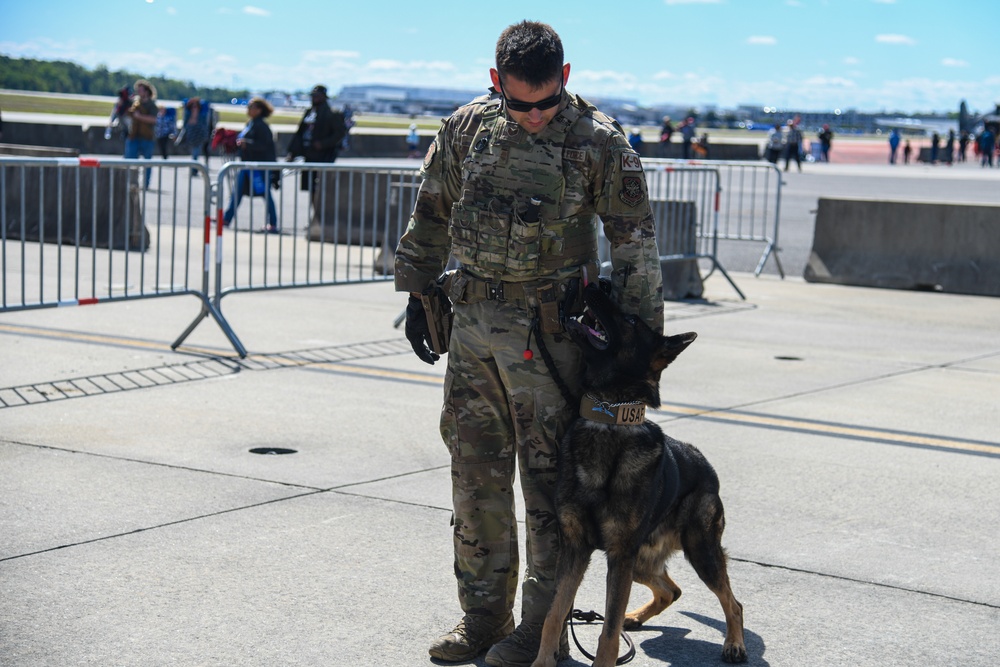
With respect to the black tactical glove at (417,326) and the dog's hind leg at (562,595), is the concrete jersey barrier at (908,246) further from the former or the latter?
the dog's hind leg at (562,595)

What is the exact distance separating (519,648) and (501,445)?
614 millimetres

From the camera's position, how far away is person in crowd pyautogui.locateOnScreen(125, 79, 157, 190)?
21.0 meters

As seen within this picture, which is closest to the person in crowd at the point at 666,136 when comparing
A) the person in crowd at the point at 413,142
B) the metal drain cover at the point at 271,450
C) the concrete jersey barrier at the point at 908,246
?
the person in crowd at the point at 413,142

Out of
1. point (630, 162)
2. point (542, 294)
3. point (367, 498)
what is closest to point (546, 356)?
point (542, 294)

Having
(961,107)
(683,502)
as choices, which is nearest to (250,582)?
(683,502)

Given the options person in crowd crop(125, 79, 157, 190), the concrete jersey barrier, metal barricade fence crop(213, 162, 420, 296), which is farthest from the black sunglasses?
person in crowd crop(125, 79, 157, 190)

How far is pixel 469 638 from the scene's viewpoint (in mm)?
3811

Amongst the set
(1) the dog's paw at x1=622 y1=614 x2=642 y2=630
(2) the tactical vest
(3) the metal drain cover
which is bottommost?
(1) the dog's paw at x1=622 y1=614 x2=642 y2=630

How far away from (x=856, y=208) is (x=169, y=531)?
33.5ft

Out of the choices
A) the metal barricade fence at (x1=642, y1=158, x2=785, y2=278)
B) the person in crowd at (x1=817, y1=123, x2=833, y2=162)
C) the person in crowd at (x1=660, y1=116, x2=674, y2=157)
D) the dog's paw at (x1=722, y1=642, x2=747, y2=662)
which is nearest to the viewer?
the dog's paw at (x1=722, y1=642, x2=747, y2=662)

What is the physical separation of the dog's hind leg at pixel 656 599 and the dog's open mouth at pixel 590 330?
0.87m

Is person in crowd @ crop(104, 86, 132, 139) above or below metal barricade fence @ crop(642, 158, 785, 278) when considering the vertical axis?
above

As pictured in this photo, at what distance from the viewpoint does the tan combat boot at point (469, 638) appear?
12.4 ft

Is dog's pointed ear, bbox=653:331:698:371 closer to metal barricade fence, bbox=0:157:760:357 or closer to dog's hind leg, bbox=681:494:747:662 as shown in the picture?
dog's hind leg, bbox=681:494:747:662
